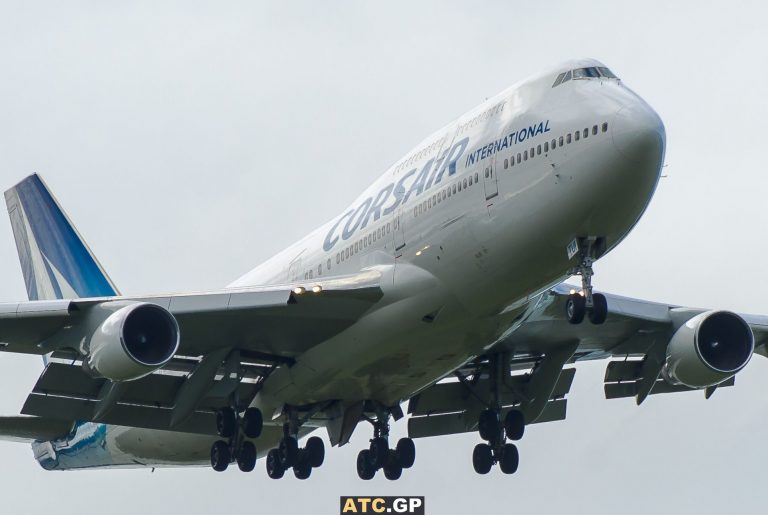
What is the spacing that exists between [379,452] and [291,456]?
6.92ft

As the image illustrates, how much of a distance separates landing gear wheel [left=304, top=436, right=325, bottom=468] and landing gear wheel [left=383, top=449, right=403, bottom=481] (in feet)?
5.47

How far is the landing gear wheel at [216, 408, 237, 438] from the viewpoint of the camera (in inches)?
1319

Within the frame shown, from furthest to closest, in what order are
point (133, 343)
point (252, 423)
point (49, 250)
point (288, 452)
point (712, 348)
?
point (49, 250) < point (288, 452) < point (712, 348) < point (252, 423) < point (133, 343)

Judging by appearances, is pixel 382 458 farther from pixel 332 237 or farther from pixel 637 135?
pixel 637 135

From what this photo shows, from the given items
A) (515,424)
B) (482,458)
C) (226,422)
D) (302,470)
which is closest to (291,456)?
(302,470)

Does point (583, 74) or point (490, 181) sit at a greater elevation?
point (583, 74)

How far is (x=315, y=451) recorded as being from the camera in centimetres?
3606

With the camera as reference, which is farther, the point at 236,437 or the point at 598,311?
the point at 236,437

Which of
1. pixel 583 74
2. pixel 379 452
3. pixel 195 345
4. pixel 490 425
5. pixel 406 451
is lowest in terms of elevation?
pixel 379 452

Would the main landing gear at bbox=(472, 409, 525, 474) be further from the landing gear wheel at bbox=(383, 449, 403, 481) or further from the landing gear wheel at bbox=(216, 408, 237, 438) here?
the landing gear wheel at bbox=(216, 408, 237, 438)

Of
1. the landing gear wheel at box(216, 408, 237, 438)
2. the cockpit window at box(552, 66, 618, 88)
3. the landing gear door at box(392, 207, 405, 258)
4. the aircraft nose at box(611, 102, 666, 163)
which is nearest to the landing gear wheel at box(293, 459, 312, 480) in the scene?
the landing gear wheel at box(216, 408, 237, 438)

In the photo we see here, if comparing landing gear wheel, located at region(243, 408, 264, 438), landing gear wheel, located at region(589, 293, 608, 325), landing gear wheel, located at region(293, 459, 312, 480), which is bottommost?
landing gear wheel, located at region(293, 459, 312, 480)

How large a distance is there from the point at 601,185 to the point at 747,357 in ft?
32.6

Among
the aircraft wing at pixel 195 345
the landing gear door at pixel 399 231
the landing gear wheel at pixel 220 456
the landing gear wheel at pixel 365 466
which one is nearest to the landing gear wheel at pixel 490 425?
the landing gear wheel at pixel 365 466
